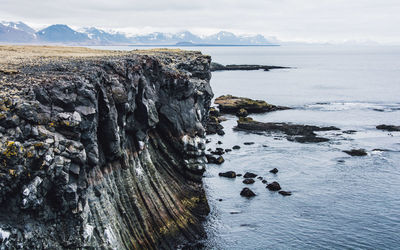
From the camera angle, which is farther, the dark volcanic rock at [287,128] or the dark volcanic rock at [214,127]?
the dark volcanic rock at [214,127]

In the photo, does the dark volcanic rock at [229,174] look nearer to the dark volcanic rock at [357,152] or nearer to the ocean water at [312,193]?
the ocean water at [312,193]

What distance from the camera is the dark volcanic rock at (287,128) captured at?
300 ft

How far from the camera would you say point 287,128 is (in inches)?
3839

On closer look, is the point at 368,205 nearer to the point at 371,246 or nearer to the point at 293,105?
the point at 371,246

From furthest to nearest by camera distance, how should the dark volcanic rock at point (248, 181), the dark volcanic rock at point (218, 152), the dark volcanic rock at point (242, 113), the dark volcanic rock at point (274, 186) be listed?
the dark volcanic rock at point (242, 113) < the dark volcanic rock at point (218, 152) < the dark volcanic rock at point (248, 181) < the dark volcanic rock at point (274, 186)

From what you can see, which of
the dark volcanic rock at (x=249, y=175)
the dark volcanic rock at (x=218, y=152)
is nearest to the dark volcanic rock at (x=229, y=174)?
the dark volcanic rock at (x=249, y=175)

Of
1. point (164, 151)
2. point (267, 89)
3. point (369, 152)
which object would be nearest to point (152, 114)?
point (164, 151)

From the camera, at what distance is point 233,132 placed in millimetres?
96562

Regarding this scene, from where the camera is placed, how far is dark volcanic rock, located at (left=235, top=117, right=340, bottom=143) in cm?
9144

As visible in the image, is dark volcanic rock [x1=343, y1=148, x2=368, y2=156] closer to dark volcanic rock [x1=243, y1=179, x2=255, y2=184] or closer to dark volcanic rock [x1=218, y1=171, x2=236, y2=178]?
dark volcanic rock [x1=243, y1=179, x2=255, y2=184]

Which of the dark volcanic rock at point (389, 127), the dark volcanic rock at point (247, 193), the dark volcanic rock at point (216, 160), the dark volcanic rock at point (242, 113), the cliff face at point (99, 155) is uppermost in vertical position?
the cliff face at point (99, 155)

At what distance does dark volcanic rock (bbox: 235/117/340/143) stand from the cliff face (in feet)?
128

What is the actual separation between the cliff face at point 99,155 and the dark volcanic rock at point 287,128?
39.2 metres

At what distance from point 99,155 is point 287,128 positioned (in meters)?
68.7
